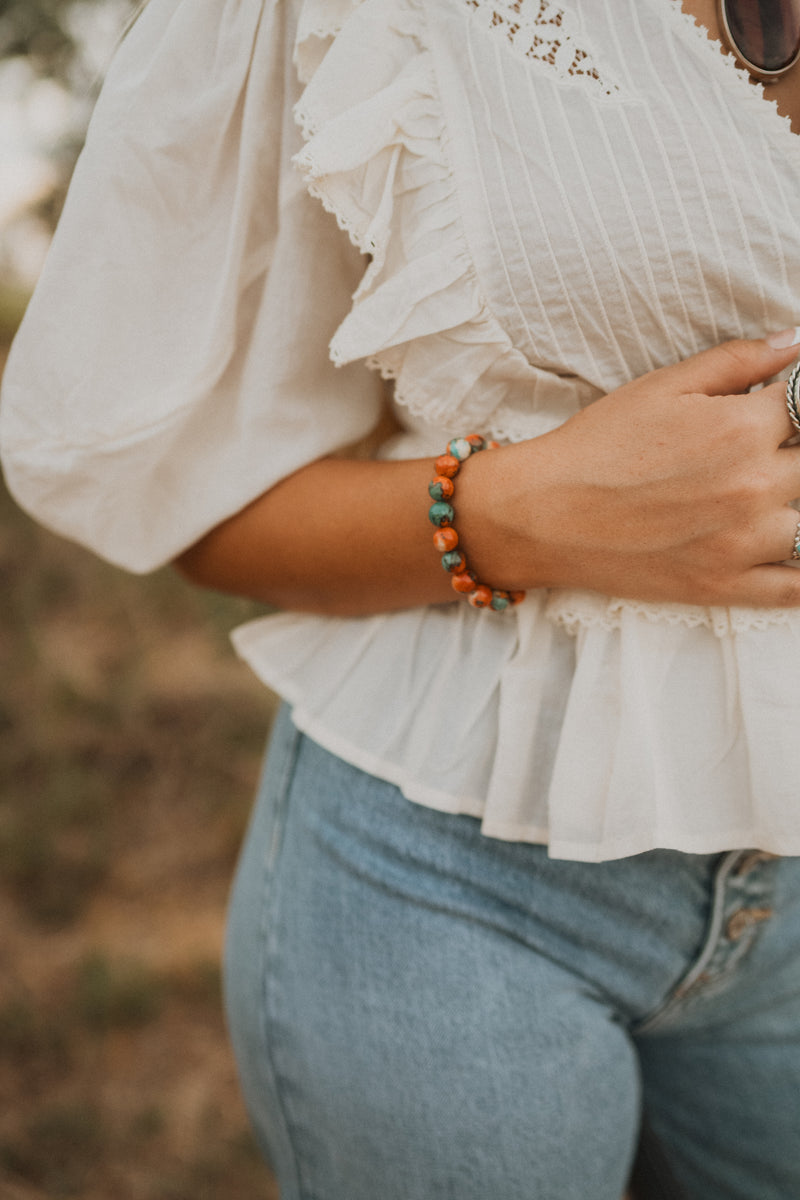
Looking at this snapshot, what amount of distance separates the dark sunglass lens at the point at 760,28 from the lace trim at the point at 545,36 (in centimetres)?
9

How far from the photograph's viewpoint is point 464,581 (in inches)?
29.2

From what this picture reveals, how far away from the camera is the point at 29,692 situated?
306cm

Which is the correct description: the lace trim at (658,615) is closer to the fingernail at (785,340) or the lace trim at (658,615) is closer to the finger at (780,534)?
the finger at (780,534)

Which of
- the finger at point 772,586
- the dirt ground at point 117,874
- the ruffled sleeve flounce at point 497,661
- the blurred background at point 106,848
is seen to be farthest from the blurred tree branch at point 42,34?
the finger at point 772,586

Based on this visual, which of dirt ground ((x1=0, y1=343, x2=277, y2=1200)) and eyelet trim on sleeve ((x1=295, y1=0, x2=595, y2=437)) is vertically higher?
eyelet trim on sleeve ((x1=295, y1=0, x2=595, y2=437))

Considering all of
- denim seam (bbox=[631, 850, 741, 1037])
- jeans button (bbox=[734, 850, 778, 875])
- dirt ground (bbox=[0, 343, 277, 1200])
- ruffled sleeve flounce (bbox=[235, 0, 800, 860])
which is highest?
ruffled sleeve flounce (bbox=[235, 0, 800, 860])

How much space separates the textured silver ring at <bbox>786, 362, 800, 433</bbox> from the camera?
63cm

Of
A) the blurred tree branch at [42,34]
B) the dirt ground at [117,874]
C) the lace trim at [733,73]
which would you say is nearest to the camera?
the lace trim at [733,73]

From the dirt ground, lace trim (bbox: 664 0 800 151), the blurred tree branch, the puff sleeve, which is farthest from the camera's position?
the blurred tree branch

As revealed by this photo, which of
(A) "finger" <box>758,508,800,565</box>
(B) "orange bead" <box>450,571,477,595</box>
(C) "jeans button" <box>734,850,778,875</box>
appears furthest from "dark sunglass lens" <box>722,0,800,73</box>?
(C) "jeans button" <box>734,850,778,875</box>

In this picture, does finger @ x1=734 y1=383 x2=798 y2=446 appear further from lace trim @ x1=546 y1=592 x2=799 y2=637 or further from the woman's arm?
lace trim @ x1=546 y1=592 x2=799 y2=637

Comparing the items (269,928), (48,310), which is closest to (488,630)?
(269,928)

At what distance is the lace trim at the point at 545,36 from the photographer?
640 millimetres

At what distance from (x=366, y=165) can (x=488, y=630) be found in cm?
39
